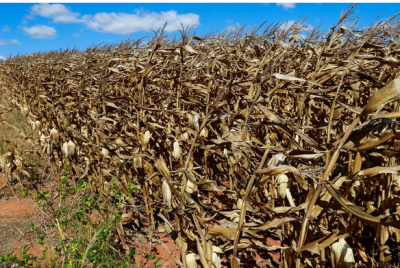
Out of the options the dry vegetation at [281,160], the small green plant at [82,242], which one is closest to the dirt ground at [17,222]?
the small green plant at [82,242]

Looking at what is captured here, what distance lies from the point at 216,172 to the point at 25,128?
17.2 ft

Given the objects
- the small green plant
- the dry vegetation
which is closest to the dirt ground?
the small green plant

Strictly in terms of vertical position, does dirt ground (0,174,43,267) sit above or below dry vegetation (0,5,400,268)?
below

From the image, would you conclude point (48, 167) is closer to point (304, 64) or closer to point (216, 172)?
point (216, 172)

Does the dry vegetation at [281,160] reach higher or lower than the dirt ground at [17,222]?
higher

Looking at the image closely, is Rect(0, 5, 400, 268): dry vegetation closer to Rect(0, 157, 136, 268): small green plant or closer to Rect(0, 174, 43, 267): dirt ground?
Rect(0, 157, 136, 268): small green plant

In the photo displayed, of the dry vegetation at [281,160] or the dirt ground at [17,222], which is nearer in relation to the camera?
the dry vegetation at [281,160]

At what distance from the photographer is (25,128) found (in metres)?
7.50

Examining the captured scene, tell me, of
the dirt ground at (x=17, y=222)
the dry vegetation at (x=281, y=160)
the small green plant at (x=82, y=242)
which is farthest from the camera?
the dirt ground at (x=17, y=222)

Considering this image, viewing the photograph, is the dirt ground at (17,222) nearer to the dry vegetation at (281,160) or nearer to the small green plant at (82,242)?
the small green plant at (82,242)

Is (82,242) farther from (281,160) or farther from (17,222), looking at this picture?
(281,160)

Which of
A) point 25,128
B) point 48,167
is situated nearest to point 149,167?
point 48,167

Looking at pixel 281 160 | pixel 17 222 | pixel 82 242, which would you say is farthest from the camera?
pixel 17 222

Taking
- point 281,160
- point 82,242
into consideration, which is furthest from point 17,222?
point 281,160
